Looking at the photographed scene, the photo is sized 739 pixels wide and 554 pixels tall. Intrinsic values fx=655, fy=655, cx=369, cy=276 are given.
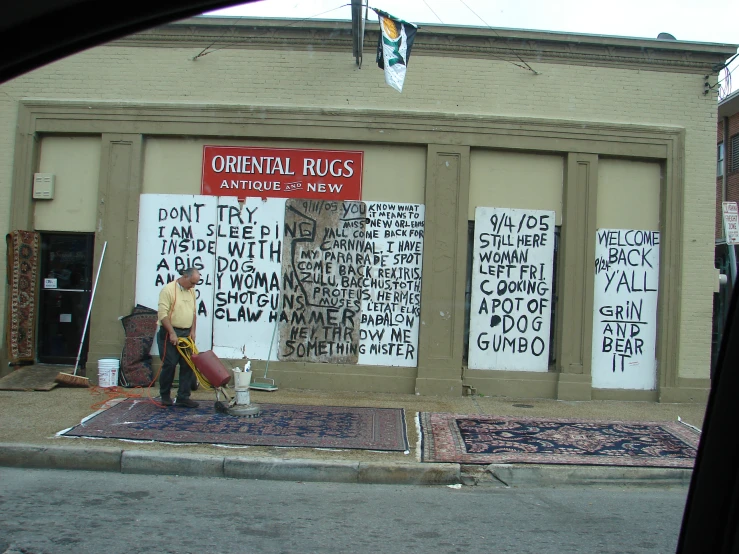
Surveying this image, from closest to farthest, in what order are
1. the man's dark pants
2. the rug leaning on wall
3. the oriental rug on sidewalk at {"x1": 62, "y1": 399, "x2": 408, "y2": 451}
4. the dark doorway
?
the oriental rug on sidewalk at {"x1": 62, "y1": 399, "x2": 408, "y2": 451} → the man's dark pants → the rug leaning on wall → the dark doorway

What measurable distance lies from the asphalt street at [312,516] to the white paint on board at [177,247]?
171 inches

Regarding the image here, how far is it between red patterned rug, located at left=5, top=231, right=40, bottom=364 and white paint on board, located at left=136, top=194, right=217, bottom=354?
1704 millimetres

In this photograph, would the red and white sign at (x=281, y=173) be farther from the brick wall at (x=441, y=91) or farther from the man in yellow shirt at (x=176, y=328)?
the man in yellow shirt at (x=176, y=328)

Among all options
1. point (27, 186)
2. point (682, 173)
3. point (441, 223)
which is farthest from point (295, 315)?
point (682, 173)

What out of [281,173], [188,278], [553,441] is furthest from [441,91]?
[553,441]

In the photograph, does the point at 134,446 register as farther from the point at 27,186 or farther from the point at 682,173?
the point at 682,173

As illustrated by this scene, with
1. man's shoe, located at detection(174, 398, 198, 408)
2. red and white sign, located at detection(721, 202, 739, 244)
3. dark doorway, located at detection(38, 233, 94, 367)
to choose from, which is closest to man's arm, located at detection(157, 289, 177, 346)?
man's shoe, located at detection(174, 398, 198, 408)

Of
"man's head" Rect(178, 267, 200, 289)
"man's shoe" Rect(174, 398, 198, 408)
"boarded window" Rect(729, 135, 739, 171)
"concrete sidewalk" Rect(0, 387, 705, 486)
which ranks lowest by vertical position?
"concrete sidewalk" Rect(0, 387, 705, 486)

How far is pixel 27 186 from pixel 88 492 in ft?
21.6

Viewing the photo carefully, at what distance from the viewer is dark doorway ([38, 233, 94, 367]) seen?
35.3 feet

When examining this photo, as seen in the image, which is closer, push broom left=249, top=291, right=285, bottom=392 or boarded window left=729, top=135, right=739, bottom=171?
push broom left=249, top=291, right=285, bottom=392

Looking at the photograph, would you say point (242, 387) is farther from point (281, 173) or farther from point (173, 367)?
point (281, 173)

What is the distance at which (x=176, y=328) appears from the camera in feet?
28.3

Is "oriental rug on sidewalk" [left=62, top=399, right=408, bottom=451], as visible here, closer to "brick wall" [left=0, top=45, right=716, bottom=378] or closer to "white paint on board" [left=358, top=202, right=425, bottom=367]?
"white paint on board" [left=358, top=202, right=425, bottom=367]
